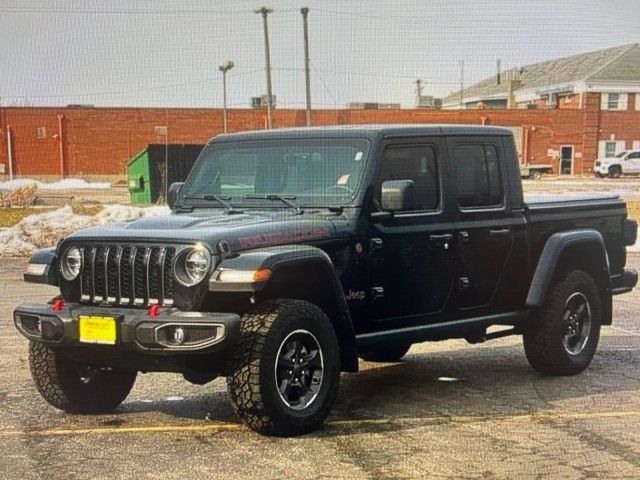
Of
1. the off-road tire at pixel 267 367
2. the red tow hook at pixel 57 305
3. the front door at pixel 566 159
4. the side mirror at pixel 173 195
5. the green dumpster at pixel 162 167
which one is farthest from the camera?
the front door at pixel 566 159

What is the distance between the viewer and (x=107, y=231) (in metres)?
5.98

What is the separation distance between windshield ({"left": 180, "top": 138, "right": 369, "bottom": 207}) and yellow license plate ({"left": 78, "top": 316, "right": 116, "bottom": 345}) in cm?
149

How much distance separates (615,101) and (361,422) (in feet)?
236

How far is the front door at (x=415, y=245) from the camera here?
255 inches

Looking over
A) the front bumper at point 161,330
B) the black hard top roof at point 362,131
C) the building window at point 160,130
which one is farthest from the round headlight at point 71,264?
the building window at point 160,130

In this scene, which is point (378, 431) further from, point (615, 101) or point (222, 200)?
point (615, 101)

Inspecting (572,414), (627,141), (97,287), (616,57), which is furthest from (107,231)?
(616,57)

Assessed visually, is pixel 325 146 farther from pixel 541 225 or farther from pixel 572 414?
pixel 572 414

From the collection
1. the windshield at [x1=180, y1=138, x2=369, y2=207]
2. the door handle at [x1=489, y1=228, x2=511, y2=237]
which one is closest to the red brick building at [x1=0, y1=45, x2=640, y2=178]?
the door handle at [x1=489, y1=228, x2=511, y2=237]

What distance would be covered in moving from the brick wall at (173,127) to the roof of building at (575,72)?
13.5 ft

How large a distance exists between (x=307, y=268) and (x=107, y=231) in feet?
4.11

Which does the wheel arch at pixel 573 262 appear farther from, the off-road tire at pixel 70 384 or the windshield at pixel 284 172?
the off-road tire at pixel 70 384

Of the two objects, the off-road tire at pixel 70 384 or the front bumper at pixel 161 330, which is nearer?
the front bumper at pixel 161 330

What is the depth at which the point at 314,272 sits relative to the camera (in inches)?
234
